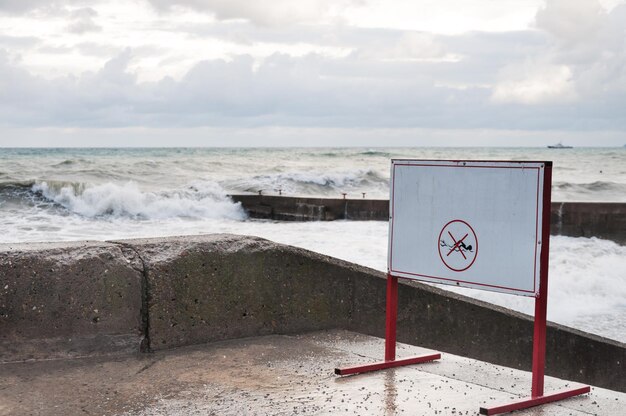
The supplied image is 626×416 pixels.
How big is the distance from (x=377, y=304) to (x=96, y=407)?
8.00 feet

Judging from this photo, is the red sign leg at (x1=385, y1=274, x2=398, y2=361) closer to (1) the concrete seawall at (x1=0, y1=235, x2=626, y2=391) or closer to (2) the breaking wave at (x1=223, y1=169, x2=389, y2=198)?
(1) the concrete seawall at (x1=0, y1=235, x2=626, y2=391)

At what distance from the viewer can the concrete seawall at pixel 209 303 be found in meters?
4.43

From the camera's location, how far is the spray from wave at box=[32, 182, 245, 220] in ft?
72.7

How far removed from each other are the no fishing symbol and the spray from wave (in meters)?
17.9

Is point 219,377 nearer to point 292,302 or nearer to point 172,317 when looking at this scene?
point 172,317

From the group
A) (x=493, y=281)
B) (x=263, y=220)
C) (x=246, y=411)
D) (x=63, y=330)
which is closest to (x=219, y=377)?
(x=246, y=411)

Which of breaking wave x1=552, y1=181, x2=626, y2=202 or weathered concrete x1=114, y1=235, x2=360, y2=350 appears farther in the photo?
breaking wave x1=552, y1=181, x2=626, y2=202

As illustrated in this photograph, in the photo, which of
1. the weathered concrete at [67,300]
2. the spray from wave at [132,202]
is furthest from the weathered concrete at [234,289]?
the spray from wave at [132,202]

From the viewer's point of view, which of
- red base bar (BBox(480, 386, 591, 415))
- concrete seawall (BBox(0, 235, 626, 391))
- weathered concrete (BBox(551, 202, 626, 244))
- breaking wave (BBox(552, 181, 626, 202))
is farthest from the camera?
breaking wave (BBox(552, 181, 626, 202))

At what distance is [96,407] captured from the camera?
376 centimetres

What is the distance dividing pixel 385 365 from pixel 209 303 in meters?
1.24

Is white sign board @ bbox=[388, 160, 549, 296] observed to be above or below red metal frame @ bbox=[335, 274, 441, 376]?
above

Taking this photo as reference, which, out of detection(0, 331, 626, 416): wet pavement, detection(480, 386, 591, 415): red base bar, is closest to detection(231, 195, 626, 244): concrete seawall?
detection(0, 331, 626, 416): wet pavement

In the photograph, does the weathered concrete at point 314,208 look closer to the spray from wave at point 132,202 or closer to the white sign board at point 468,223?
the spray from wave at point 132,202
